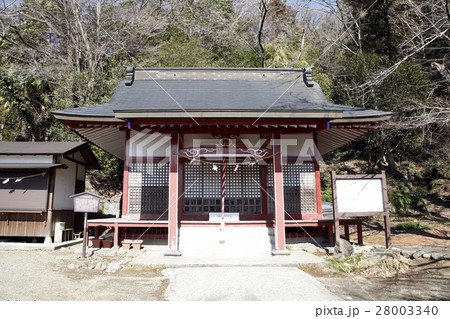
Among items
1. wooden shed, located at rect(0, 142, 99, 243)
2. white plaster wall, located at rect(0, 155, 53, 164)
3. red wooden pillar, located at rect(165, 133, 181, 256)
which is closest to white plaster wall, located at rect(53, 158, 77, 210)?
wooden shed, located at rect(0, 142, 99, 243)

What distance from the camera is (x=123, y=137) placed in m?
10.7

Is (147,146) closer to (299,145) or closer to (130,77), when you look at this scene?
(130,77)

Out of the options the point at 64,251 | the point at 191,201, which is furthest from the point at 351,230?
the point at 64,251

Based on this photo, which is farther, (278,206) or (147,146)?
(147,146)

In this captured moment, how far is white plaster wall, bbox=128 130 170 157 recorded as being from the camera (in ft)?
32.1

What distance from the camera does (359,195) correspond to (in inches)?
309

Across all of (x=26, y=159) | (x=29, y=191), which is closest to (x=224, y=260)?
(x=29, y=191)

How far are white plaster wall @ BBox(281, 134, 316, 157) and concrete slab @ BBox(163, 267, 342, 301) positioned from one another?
14.9 ft

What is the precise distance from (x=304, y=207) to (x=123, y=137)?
6.66 meters

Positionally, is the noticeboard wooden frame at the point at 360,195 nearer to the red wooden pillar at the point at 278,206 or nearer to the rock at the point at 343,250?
the rock at the point at 343,250

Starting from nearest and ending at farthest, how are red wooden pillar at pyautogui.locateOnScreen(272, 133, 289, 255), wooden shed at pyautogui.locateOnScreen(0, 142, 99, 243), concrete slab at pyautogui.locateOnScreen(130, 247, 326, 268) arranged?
concrete slab at pyautogui.locateOnScreen(130, 247, 326, 268) < red wooden pillar at pyautogui.locateOnScreen(272, 133, 289, 255) < wooden shed at pyautogui.locateOnScreen(0, 142, 99, 243)

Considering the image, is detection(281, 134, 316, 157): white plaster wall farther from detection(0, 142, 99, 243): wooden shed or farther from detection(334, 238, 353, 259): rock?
detection(0, 142, 99, 243): wooden shed

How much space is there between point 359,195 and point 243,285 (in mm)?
4383

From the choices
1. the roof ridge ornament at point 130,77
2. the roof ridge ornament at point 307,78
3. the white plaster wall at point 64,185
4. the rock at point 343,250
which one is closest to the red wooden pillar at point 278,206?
the rock at point 343,250
